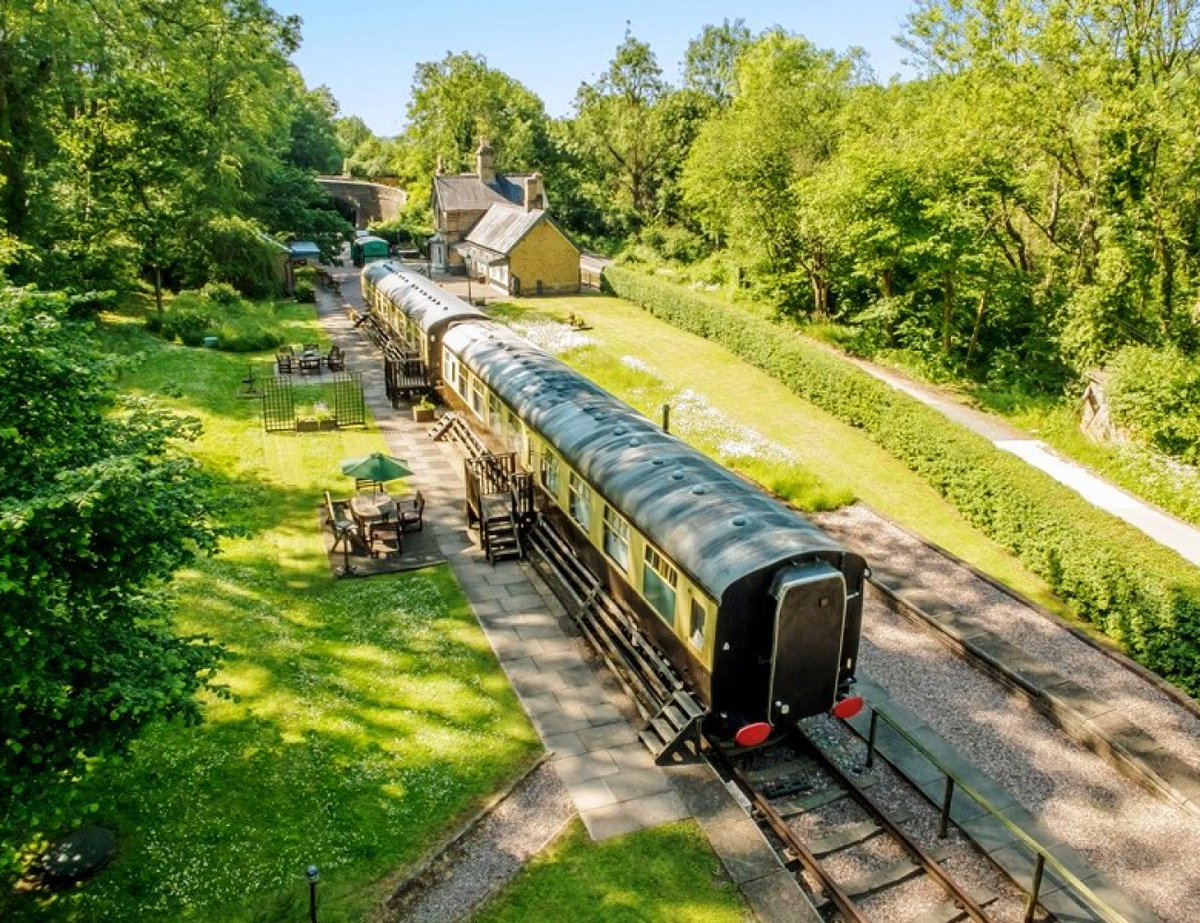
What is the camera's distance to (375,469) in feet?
61.4

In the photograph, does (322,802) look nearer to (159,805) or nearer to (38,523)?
(159,805)

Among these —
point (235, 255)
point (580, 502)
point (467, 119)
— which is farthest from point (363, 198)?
point (580, 502)

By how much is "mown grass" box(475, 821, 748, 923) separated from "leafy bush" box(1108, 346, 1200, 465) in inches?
804

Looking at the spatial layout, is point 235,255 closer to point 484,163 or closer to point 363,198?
point 484,163

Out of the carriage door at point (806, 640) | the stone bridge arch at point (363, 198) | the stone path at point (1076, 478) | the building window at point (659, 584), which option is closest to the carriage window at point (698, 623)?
the building window at point (659, 584)

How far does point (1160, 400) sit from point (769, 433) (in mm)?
11345

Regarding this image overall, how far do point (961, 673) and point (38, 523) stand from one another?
13987mm

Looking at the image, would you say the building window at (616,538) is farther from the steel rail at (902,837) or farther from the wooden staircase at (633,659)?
the steel rail at (902,837)

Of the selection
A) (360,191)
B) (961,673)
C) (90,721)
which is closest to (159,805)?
(90,721)

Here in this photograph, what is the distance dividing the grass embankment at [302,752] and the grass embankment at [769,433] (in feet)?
36.9

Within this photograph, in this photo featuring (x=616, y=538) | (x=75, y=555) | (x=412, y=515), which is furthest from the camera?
(x=412, y=515)

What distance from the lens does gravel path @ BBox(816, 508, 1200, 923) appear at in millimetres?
10688

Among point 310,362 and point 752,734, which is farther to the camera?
point 310,362

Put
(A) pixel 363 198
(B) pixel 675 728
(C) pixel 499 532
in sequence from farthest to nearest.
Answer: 1. (A) pixel 363 198
2. (C) pixel 499 532
3. (B) pixel 675 728
